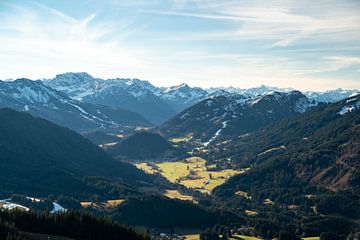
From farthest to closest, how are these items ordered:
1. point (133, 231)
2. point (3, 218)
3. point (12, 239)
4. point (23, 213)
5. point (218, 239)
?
point (218, 239) → point (133, 231) → point (23, 213) → point (3, 218) → point (12, 239)

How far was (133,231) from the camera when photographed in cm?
14650

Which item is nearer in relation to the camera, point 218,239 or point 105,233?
point 105,233

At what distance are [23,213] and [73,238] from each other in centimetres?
1810

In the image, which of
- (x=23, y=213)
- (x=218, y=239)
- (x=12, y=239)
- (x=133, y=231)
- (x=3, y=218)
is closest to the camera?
(x=12, y=239)

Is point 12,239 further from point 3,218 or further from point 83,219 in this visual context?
point 83,219

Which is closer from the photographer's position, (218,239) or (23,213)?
(23,213)

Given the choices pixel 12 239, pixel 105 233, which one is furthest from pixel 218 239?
pixel 12 239

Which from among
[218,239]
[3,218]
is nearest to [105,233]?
[3,218]

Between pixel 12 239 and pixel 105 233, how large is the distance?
4189 centimetres

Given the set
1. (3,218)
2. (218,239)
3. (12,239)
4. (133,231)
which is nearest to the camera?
(12,239)

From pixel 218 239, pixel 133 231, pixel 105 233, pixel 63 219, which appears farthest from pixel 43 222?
pixel 218 239

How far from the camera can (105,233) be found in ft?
449

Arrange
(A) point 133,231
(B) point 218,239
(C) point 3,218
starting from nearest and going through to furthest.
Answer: (C) point 3,218
(A) point 133,231
(B) point 218,239

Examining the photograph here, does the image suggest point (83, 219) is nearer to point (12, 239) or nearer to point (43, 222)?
point (43, 222)
